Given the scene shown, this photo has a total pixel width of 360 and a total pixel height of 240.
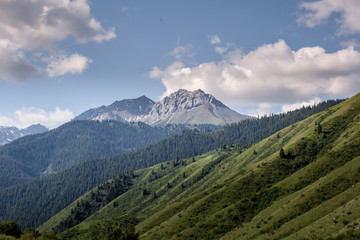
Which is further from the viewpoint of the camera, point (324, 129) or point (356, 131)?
point (324, 129)

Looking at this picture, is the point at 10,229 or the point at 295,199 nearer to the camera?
the point at 10,229

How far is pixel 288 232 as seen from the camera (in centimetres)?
6184

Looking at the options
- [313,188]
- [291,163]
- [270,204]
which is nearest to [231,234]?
[270,204]

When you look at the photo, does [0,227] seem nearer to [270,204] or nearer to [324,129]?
[270,204]

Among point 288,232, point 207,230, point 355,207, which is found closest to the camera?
point 355,207

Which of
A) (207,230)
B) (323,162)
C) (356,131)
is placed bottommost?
(207,230)

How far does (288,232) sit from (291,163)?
76.2 meters

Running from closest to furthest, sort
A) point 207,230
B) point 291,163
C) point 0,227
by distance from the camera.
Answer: point 0,227 → point 207,230 → point 291,163

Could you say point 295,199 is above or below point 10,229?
below

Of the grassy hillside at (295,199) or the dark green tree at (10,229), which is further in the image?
the dark green tree at (10,229)

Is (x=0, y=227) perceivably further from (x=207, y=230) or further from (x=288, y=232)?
(x=288, y=232)

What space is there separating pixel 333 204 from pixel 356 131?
247 feet

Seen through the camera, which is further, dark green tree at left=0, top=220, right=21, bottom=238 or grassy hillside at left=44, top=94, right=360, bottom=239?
dark green tree at left=0, top=220, right=21, bottom=238

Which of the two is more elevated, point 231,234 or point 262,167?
point 262,167
